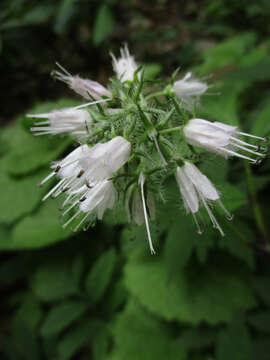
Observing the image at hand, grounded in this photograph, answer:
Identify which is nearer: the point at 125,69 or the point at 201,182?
the point at 201,182

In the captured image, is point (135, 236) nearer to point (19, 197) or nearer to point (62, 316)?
point (62, 316)

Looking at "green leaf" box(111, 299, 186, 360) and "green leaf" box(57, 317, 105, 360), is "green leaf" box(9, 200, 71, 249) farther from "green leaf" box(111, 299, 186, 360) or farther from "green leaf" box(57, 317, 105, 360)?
"green leaf" box(111, 299, 186, 360)

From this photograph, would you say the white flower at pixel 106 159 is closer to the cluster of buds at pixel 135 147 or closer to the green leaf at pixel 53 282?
the cluster of buds at pixel 135 147

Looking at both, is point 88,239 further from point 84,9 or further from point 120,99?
point 84,9

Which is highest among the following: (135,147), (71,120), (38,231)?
(38,231)

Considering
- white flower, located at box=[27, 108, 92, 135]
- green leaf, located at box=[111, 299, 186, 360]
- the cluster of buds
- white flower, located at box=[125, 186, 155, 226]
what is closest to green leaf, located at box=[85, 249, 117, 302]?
green leaf, located at box=[111, 299, 186, 360]

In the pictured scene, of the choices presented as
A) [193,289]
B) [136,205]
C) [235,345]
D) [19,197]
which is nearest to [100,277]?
[193,289]
